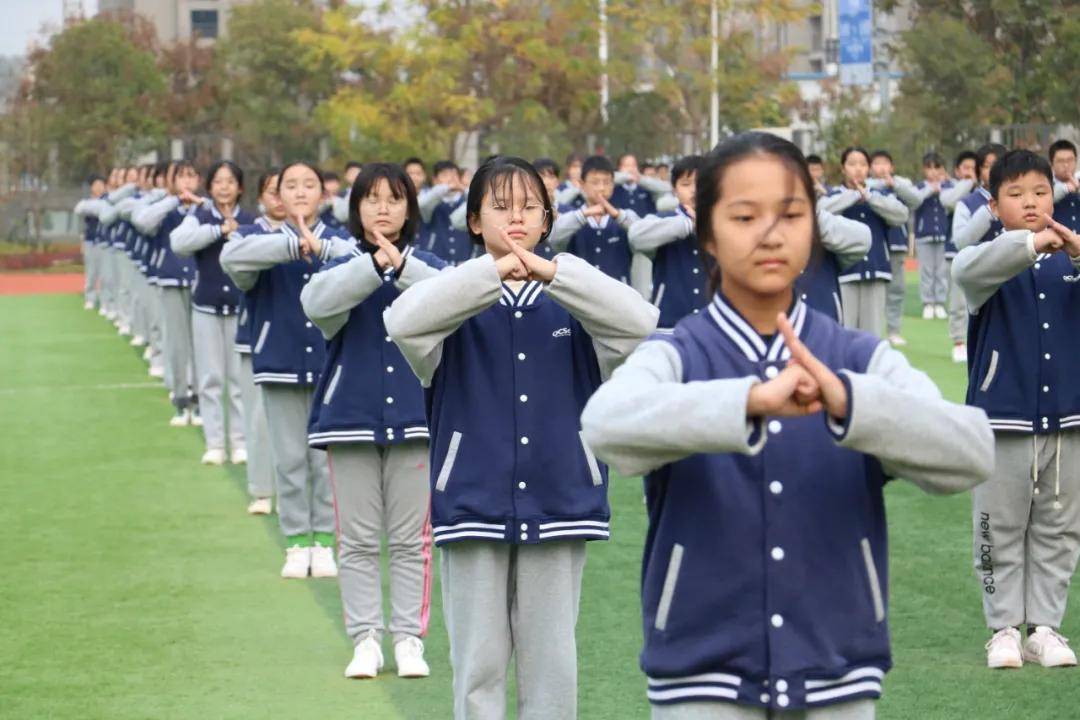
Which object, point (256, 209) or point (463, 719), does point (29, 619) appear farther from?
point (256, 209)

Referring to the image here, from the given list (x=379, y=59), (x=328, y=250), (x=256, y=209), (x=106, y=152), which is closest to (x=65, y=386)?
(x=328, y=250)

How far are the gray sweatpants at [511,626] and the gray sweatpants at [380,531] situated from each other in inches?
77.5

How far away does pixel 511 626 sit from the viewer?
20.9 feet

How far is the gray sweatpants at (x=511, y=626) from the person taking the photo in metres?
6.26

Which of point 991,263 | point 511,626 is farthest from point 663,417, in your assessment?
point 991,263

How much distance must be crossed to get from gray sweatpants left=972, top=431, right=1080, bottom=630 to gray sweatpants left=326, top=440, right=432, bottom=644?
2.23 meters

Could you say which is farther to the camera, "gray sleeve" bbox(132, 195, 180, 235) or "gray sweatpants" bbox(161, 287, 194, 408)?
"gray sleeve" bbox(132, 195, 180, 235)

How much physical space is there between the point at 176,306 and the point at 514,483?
35.5 feet

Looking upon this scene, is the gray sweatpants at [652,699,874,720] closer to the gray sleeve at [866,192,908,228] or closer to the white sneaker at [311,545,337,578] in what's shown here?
the white sneaker at [311,545,337,578]

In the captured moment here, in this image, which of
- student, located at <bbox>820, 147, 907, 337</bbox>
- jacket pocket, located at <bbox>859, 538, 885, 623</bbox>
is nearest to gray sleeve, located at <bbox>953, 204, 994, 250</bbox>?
jacket pocket, located at <bbox>859, 538, 885, 623</bbox>

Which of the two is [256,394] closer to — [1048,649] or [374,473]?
[374,473]

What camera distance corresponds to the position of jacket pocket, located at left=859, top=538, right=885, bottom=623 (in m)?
4.16

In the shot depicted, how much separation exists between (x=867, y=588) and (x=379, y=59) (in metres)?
39.3

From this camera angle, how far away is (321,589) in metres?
10.3
